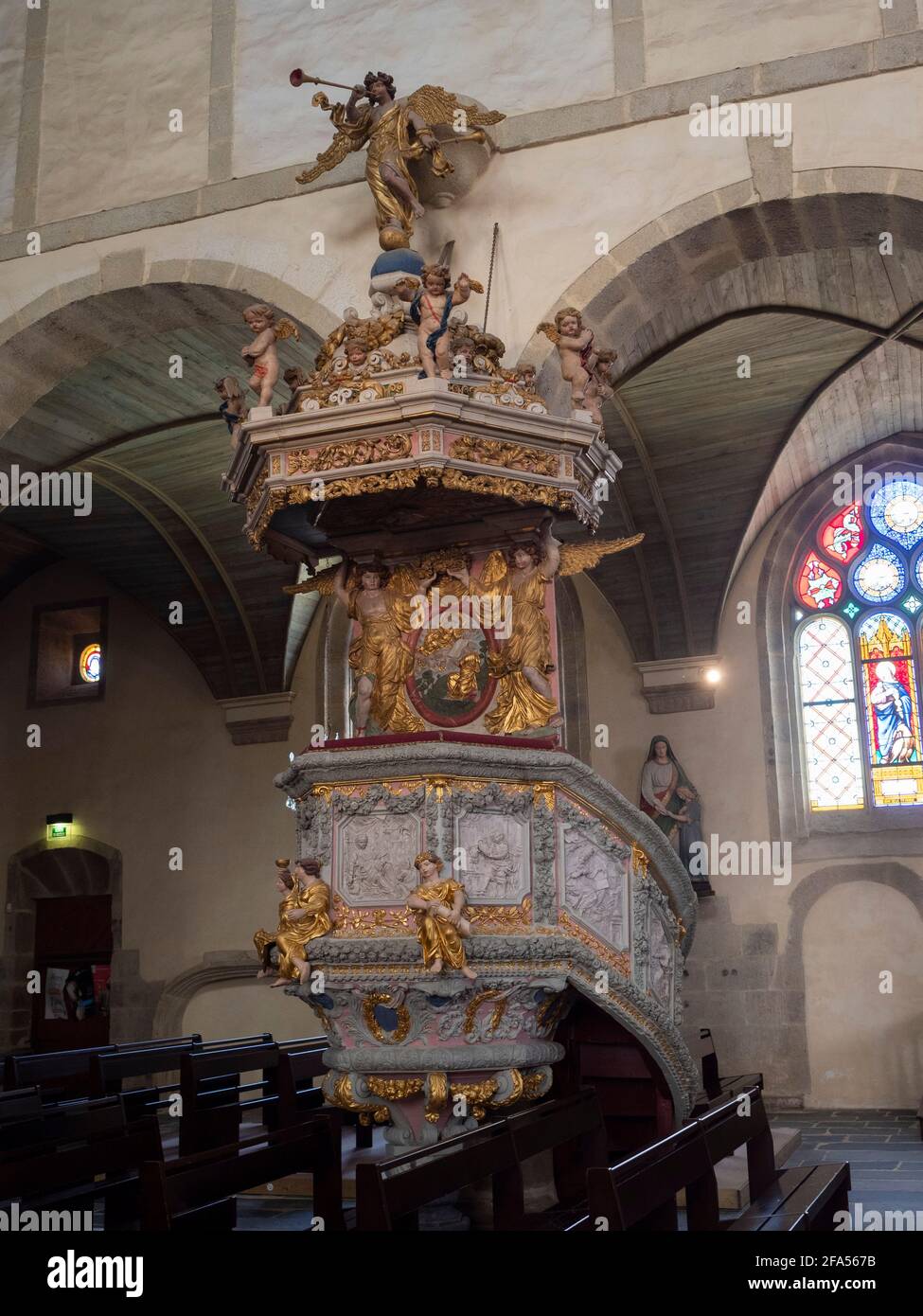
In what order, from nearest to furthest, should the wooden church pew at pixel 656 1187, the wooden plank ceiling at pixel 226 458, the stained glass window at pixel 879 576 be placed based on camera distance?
the wooden church pew at pixel 656 1187 < the wooden plank ceiling at pixel 226 458 < the stained glass window at pixel 879 576

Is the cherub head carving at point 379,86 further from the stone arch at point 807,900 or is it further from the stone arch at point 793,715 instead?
the stone arch at point 807,900

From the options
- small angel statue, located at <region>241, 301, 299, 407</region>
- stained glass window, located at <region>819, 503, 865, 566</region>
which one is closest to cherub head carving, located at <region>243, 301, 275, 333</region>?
small angel statue, located at <region>241, 301, 299, 407</region>

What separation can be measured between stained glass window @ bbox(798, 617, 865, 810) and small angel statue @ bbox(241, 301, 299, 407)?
6.61 meters

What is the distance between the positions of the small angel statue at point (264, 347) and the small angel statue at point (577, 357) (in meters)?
1.32

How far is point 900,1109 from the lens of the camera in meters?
10.4

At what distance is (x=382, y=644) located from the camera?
6762mm

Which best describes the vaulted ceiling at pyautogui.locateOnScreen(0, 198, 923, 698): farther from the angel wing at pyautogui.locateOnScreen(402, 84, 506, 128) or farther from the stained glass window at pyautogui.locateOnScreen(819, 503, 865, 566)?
the angel wing at pyautogui.locateOnScreen(402, 84, 506, 128)

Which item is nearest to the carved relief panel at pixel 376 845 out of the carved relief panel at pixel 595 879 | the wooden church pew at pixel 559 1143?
the carved relief panel at pixel 595 879

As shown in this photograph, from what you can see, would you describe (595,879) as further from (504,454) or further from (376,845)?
(504,454)

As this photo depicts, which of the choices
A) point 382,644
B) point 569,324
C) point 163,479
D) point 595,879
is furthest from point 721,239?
point 163,479

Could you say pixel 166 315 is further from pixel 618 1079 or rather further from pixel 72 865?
pixel 72 865

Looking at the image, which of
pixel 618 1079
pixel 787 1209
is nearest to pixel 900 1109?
pixel 618 1079

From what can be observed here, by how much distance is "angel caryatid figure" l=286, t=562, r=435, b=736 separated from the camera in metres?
6.75

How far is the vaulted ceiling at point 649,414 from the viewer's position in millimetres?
7676
